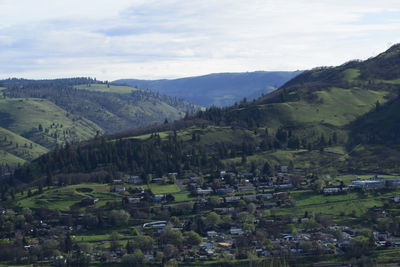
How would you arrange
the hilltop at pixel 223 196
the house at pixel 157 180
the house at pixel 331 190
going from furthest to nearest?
the house at pixel 157 180, the house at pixel 331 190, the hilltop at pixel 223 196

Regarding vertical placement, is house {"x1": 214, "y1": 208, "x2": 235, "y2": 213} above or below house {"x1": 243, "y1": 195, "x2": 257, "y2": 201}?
below

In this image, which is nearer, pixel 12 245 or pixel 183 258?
pixel 183 258

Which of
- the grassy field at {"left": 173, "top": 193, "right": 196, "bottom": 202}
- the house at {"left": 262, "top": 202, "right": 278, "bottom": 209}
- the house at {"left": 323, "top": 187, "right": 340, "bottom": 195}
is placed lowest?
the house at {"left": 262, "top": 202, "right": 278, "bottom": 209}

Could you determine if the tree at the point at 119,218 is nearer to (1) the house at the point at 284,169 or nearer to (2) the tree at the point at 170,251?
(2) the tree at the point at 170,251

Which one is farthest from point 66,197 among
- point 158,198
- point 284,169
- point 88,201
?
point 284,169

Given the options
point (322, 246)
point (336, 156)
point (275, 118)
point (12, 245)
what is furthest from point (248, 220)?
point (275, 118)

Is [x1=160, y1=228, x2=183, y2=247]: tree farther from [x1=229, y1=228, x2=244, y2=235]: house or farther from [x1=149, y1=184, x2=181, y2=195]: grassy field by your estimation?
[x1=149, y1=184, x2=181, y2=195]: grassy field

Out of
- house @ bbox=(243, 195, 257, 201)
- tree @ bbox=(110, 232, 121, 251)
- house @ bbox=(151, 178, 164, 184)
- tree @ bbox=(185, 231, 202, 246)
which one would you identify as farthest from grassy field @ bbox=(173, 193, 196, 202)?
tree @ bbox=(110, 232, 121, 251)

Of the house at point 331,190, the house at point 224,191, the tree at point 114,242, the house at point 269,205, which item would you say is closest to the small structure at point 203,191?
the house at point 224,191

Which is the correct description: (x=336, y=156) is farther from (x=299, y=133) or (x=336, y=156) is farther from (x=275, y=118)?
(x=275, y=118)

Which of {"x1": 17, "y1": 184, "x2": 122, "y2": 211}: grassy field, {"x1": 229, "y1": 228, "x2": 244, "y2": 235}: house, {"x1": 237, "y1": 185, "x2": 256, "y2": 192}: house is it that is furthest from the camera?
{"x1": 237, "y1": 185, "x2": 256, "y2": 192}: house

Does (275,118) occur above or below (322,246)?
above
